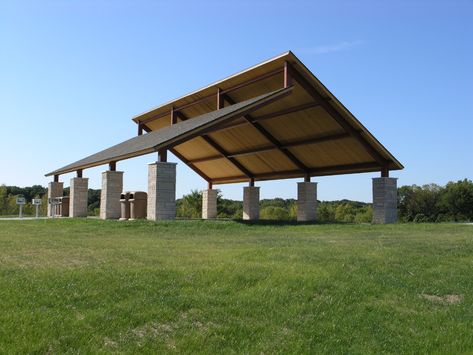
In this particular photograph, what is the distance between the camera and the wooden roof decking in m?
21.9

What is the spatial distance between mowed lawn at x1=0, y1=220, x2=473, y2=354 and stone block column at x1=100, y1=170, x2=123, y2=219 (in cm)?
1324

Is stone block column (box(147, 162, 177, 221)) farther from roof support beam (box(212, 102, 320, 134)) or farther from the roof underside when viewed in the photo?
roof support beam (box(212, 102, 320, 134))

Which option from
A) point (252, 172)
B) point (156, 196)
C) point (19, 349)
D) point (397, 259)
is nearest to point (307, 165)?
point (252, 172)

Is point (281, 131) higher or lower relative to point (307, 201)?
higher

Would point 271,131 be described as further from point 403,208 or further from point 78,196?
point 403,208

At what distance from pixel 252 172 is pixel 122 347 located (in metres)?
27.4

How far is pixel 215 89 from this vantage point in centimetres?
2470

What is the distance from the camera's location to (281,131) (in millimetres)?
26250

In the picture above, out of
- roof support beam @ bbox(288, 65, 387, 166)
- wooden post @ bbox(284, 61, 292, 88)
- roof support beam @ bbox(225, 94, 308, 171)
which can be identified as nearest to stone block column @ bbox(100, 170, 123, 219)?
roof support beam @ bbox(225, 94, 308, 171)

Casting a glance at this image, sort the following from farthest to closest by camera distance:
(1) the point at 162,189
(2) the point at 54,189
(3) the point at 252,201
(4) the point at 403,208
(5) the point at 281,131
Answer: (4) the point at 403,208, (3) the point at 252,201, (2) the point at 54,189, (5) the point at 281,131, (1) the point at 162,189

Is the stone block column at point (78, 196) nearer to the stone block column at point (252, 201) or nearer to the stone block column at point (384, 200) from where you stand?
the stone block column at point (252, 201)

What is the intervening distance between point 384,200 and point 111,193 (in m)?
13.1

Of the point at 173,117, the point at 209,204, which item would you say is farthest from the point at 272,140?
the point at 209,204

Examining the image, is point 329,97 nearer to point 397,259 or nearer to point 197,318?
point 397,259
